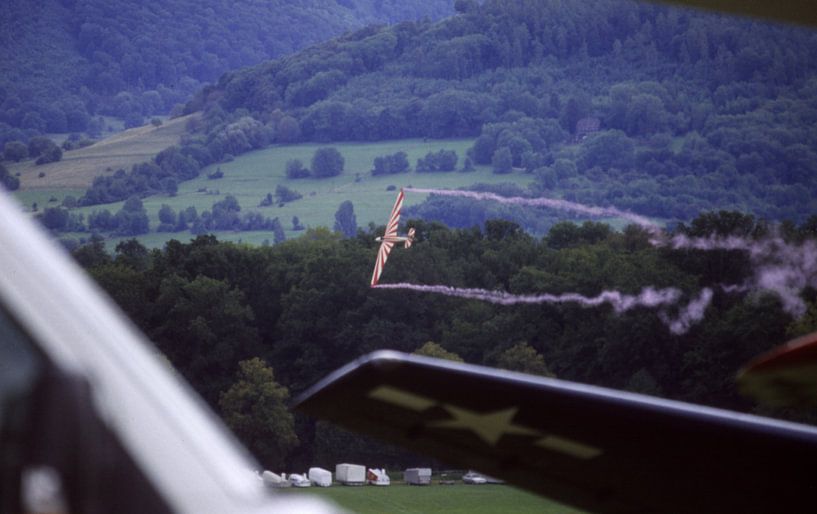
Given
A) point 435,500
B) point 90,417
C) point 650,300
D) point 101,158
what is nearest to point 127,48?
point 101,158

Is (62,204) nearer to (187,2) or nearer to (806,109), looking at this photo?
(187,2)

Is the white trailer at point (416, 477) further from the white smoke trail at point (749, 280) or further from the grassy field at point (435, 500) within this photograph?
the white smoke trail at point (749, 280)

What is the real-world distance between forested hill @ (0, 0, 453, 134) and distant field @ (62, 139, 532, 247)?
23.3 metres

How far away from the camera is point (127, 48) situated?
16162 cm

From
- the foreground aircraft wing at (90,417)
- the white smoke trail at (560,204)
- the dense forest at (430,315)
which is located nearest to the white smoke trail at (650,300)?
the dense forest at (430,315)

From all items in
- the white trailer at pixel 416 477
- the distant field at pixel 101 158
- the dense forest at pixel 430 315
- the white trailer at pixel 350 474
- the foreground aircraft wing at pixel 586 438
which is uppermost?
the foreground aircraft wing at pixel 586 438

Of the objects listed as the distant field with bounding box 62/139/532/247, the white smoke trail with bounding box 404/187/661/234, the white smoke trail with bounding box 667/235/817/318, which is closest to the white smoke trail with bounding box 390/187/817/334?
the white smoke trail with bounding box 667/235/817/318

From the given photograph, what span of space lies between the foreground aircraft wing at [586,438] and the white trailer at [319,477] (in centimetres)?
6630

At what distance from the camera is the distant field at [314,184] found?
128 meters

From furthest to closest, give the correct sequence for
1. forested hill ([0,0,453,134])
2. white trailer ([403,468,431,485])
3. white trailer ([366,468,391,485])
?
forested hill ([0,0,453,134]) < white trailer ([366,468,391,485]) < white trailer ([403,468,431,485])

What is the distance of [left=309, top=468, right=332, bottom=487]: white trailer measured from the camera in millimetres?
69875

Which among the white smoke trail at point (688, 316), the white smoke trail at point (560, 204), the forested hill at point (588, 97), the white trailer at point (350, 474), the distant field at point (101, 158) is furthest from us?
the distant field at point (101, 158)

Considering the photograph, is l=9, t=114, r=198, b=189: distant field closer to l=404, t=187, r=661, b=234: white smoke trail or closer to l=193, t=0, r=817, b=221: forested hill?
l=193, t=0, r=817, b=221: forested hill

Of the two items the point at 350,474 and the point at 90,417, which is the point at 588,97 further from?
the point at 90,417
